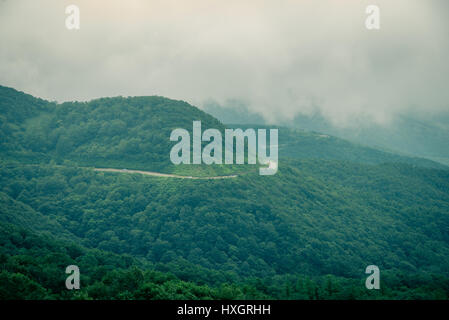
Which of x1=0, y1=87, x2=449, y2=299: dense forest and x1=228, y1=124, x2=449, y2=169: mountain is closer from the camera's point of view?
x1=0, y1=87, x2=449, y2=299: dense forest

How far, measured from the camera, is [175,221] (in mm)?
75812

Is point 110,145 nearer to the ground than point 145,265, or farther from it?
farther from it

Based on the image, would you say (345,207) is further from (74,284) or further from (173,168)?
(74,284)

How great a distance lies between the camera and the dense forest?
5031 cm

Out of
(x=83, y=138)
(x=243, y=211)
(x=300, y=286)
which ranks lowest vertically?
(x=300, y=286)

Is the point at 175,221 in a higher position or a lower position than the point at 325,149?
lower

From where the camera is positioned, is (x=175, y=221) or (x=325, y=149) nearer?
(x=175, y=221)

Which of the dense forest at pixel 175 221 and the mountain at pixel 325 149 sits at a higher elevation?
the mountain at pixel 325 149

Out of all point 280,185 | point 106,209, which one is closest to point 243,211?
point 280,185

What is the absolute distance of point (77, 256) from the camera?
57.0 m

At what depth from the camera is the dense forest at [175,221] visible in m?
50.3

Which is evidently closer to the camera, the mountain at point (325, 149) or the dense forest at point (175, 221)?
the dense forest at point (175, 221)

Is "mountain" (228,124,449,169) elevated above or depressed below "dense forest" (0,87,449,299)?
above
